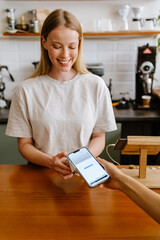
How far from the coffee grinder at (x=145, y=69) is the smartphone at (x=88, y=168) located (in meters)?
1.55

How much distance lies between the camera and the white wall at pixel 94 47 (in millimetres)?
2551

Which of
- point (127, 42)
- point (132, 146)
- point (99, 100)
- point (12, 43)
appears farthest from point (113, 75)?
point (132, 146)

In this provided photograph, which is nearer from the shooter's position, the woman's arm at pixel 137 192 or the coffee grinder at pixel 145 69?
the woman's arm at pixel 137 192

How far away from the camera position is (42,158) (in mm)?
1256

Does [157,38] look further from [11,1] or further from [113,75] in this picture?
[11,1]

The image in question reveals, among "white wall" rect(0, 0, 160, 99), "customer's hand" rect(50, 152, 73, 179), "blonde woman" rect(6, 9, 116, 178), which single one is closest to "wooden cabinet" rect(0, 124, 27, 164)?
"white wall" rect(0, 0, 160, 99)

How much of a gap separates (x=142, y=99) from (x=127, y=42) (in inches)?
25.4

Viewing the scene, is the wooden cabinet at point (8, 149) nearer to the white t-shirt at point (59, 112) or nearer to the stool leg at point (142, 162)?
the white t-shirt at point (59, 112)

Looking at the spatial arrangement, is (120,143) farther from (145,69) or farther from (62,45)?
(145,69)

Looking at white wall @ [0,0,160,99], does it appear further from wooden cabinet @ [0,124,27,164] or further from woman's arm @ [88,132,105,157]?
woman's arm @ [88,132,105,157]

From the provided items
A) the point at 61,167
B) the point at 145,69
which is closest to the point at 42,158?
the point at 61,167

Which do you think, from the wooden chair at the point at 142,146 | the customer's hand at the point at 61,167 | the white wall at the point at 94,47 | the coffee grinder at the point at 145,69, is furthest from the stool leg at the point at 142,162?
the white wall at the point at 94,47

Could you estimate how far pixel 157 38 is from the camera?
2.64 metres

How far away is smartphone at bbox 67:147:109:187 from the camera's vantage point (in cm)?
96
